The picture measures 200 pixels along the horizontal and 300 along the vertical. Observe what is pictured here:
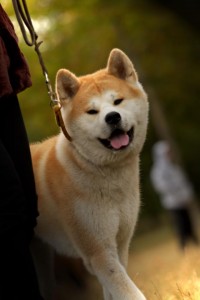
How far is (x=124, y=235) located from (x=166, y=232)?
16.6 metres

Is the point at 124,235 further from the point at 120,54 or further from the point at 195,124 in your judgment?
the point at 195,124

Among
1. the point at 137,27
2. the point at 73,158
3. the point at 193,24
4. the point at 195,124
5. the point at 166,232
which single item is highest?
the point at 73,158

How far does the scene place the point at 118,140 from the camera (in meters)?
4.60

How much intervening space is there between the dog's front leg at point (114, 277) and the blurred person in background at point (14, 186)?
0.43m

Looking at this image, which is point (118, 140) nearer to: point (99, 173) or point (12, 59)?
point (99, 173)

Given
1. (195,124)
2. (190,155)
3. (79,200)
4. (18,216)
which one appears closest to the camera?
(18,216)

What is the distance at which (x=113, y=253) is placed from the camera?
4.54 m

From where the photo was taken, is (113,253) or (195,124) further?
(195,124)

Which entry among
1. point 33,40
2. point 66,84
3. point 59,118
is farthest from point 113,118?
point 33,40

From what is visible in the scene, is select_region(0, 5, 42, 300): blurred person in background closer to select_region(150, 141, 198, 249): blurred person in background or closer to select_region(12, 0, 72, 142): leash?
select_region(12, 0, 72, 142): leash

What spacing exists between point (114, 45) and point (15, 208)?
47.5ft

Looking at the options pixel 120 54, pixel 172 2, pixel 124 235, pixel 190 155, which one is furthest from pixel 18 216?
pixel 190 155

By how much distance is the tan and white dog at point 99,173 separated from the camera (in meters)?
4.54

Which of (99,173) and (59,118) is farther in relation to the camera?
(99,173)
